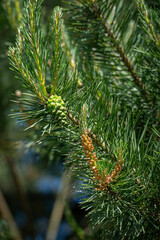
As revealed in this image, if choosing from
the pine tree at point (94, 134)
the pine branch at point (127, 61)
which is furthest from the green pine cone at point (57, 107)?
the pine branch at point (127, 61)

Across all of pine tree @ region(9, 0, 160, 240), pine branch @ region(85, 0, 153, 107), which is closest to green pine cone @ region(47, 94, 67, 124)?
pine tree @ region(9, 0, 160, 240)

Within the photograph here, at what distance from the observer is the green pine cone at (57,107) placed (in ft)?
1.46

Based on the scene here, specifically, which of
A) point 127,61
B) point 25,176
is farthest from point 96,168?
point 25,176

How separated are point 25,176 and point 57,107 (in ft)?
6.17

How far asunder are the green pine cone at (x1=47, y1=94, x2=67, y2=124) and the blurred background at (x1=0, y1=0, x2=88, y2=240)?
7 centimetres

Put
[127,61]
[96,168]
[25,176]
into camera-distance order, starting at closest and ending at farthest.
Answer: [96,168], [127,61], [25,176]

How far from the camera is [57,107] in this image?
0.45 meters

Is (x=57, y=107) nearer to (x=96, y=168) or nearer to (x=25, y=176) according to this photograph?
(x=96, y=168)

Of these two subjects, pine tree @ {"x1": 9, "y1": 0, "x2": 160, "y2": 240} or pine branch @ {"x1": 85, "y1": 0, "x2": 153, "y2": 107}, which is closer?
pine tree @ {"x1": 9, "y1": 0, "x2": 160, "y2": 240}

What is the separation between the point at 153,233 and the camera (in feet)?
1.61

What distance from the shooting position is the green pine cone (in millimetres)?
444

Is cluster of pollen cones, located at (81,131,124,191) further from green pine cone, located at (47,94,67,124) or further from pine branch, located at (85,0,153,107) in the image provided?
pine branch, located at (85,0,153,107)

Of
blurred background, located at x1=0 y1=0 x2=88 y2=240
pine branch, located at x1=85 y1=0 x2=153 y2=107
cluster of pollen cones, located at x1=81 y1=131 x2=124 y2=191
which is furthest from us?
blurred background, located at x1=0 y1=0 x2=88 y2=240

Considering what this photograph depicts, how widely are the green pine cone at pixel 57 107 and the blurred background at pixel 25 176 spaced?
0.23ft
